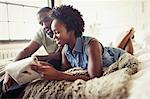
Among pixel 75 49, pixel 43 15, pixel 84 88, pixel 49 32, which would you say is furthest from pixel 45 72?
pixel 43 15

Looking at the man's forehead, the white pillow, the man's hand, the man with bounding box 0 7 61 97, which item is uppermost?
the man's forehead

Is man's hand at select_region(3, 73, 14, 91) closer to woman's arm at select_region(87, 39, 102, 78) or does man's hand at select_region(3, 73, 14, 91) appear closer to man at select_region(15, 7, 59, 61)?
woman's arm at select_region(87, 39, 102, 78)

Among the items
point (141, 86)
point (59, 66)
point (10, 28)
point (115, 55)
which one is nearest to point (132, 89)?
point (141, 86)

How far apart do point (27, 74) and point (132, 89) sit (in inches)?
16.8

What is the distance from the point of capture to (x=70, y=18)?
1.28 m

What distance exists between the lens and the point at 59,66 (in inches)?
56.9

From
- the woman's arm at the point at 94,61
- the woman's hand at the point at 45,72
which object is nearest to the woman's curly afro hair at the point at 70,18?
the woman's arm at the point at 94,61

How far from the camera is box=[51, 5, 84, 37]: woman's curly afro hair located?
1.24 metres

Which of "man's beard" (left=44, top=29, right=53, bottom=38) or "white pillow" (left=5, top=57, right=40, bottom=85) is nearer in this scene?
"white pillow" (left=5, top=57, right=40, bottom=85)

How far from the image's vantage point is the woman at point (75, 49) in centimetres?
106

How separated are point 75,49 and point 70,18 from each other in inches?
6.5

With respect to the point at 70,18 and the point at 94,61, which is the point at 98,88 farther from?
the point at 70,18

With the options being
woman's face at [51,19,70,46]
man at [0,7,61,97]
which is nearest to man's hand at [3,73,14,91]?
woman's face at [51,19,70,46]

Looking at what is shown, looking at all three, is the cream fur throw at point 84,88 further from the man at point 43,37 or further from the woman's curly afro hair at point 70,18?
the man at point 43,37
